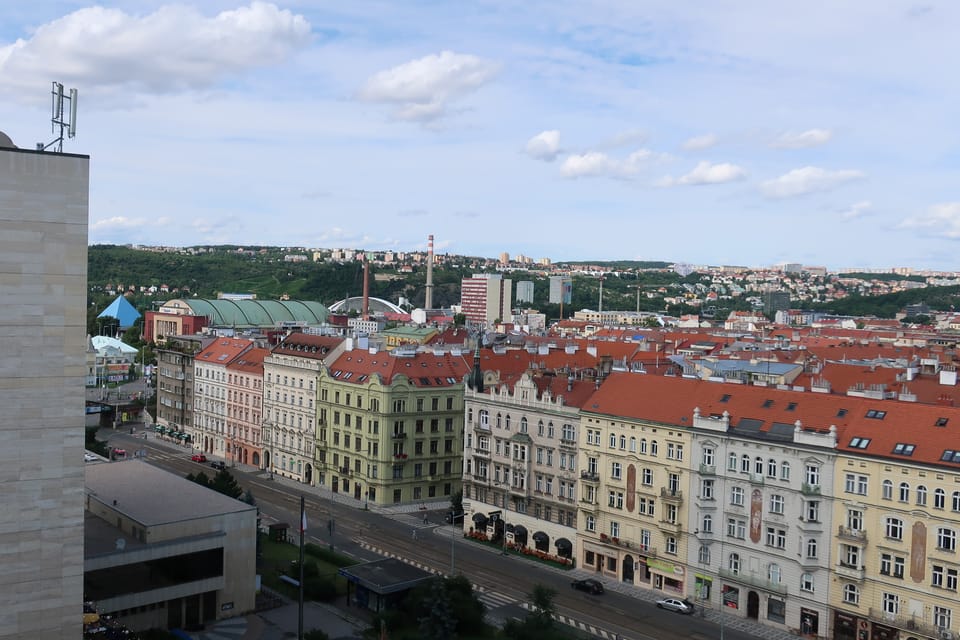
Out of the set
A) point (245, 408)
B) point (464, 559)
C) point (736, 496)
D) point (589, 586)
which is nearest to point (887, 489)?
point (736, 496)

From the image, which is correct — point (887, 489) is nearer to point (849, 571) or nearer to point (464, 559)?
point (849, 571)

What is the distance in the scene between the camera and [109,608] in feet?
175

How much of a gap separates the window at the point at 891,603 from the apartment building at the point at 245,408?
76.1 metres

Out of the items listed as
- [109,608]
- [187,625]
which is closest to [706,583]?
[187,625]

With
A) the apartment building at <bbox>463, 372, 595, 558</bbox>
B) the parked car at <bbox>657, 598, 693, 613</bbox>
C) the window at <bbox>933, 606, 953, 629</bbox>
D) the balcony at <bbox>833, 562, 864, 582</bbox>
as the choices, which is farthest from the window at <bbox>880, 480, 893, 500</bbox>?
the apartment building at <bbox>463, 372, 595, 558</bbox>

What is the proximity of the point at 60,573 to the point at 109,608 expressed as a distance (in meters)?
15.3

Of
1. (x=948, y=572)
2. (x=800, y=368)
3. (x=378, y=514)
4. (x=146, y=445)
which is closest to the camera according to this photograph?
(x=948, y=572)

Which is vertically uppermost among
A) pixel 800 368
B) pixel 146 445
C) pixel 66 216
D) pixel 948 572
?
pixel 66 216

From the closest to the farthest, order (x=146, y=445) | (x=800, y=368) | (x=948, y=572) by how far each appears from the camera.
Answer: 1. (x=948, y=572)
2. (x=800, y=368)
3. (x=146, y=445)

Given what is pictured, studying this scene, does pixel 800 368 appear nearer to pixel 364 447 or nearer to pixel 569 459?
pixel 569 459

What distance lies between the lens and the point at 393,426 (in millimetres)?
92375

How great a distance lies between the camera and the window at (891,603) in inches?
2140

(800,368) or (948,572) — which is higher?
(800,368)

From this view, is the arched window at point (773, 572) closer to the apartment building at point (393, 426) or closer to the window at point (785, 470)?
the window at point (785, 470)
